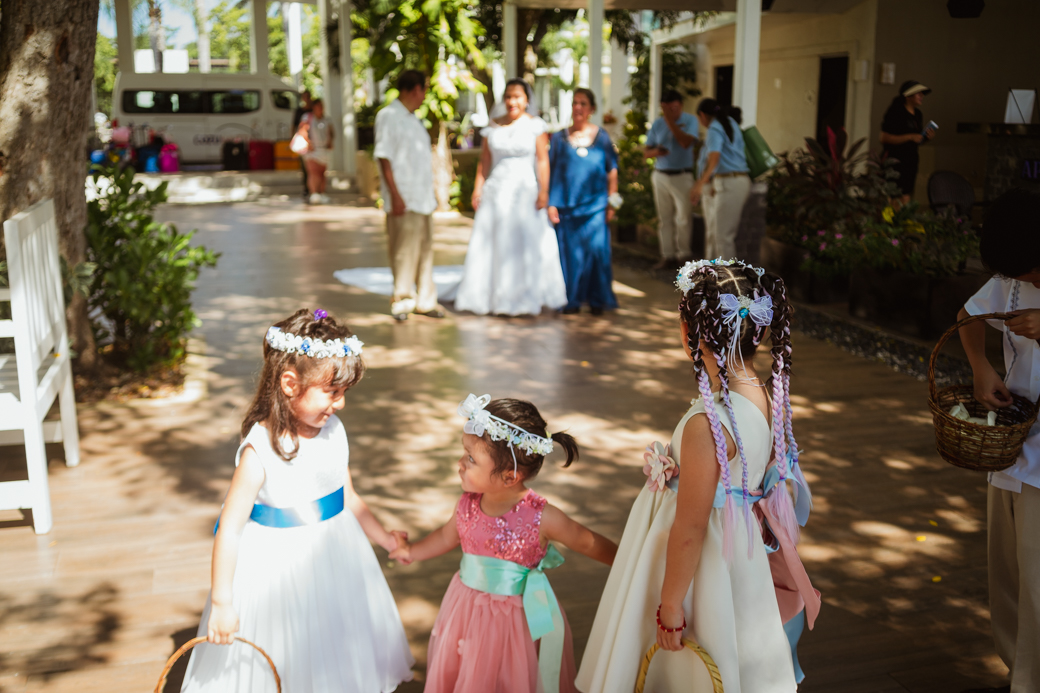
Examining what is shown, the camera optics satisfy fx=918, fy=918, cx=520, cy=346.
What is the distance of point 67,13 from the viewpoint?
4.76 meters

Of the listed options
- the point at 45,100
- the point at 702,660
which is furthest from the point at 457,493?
the point at 45,100

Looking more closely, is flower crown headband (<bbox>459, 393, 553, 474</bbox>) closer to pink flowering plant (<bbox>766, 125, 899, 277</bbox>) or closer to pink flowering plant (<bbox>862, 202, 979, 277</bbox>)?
A: pink flowering plant (<bbox>862, 202, 979, 277</bbox>)

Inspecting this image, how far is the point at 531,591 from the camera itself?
2.48 meters

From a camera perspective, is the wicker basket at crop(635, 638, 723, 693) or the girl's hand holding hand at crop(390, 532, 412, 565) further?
the girl's hand holding hand at crop(390, 532, 412, 565)

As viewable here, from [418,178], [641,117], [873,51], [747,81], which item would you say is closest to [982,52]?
[873,51]

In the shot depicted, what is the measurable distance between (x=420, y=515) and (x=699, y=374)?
2.16 m

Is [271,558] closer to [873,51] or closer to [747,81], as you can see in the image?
[747,81]

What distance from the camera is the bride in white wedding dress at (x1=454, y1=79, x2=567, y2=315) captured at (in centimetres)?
802

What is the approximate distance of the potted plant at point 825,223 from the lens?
817cm

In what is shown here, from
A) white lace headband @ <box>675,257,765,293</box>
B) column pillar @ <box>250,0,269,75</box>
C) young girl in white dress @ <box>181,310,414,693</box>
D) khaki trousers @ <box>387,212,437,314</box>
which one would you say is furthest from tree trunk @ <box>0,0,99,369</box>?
column pillar @ <box>250,0,269,75</box>

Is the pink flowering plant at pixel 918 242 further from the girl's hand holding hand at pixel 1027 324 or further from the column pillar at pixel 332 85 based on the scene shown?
the column pillar at pixel 332 85

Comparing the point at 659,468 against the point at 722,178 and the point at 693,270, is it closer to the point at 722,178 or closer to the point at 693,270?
the point at 693,270

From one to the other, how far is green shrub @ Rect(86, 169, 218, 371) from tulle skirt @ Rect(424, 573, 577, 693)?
3907 millimetres

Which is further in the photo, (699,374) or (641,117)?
(641,117)
